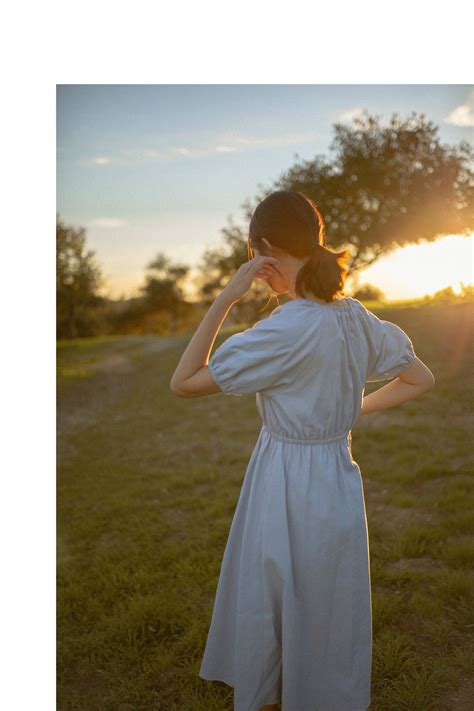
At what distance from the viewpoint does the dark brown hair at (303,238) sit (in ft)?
4.79

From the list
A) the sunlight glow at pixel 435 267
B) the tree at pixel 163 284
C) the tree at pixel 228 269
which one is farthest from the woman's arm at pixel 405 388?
the tree at pixel 163 284

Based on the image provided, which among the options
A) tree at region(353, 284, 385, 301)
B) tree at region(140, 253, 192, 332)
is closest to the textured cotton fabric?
tree at region(353, 284, 385, 301)

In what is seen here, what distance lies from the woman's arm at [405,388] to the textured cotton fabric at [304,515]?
0.05 metres

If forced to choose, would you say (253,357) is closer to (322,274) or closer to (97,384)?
(322,274)

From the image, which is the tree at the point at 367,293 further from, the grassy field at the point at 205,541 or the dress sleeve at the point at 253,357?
the dress sleeve at the point at 253,357

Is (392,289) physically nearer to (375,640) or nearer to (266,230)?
(375,640)

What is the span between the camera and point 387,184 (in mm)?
6547

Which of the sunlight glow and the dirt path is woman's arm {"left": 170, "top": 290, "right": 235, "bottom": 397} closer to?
the sunlight glow

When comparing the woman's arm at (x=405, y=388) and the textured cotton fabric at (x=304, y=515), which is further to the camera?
the woman's arm at (x=405, y=388)

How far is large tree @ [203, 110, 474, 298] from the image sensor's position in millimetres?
4828

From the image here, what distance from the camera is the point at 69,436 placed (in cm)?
636

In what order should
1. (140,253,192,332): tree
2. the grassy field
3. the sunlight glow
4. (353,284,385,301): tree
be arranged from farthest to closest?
(140,253,192,332): tree
(353,284,385,301): tree
the sunlight glow
the grassy field

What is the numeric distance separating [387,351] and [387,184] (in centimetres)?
540
